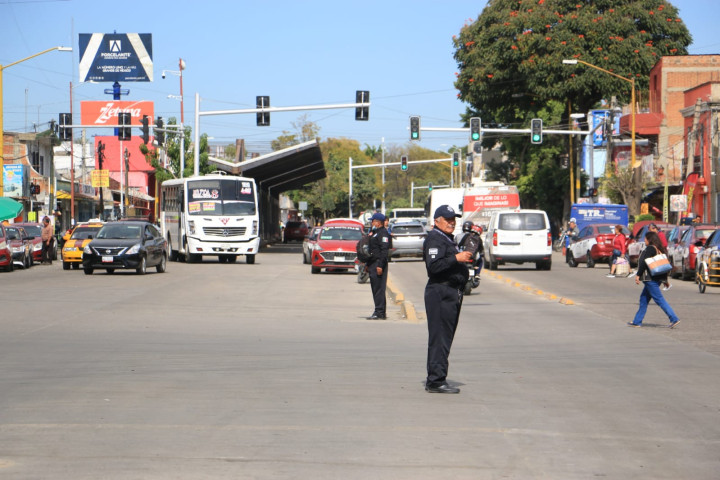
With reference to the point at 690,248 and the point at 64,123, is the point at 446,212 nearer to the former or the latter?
the point at 690,248

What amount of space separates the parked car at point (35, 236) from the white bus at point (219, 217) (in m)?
5.37

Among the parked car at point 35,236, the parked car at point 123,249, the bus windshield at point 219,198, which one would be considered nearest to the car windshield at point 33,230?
the parked car at point 35,236

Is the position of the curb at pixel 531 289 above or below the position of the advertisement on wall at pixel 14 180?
below

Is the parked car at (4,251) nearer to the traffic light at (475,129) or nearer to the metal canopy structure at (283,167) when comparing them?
the traffic light at (475,129)

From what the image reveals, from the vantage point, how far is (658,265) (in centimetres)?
1691

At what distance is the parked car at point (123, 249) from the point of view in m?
30.8

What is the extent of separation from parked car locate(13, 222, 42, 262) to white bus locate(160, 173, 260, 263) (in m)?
5.37

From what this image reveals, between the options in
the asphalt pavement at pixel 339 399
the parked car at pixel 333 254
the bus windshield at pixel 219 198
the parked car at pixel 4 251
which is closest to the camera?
the asphalt pavement at pixel 339 399

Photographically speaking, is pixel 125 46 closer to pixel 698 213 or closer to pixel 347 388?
pixel 698 213

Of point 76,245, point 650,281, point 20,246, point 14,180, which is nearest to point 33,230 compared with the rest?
point 20,246

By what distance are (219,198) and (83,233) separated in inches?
215

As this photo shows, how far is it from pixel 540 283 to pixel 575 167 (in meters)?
33.2

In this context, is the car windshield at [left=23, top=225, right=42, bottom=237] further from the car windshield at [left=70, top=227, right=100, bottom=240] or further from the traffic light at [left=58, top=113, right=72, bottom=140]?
the traffic light at [left=58, top=113, right=72, bottom=140]

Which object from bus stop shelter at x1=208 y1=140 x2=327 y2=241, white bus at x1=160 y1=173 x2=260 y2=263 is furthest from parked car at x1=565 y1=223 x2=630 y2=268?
bus stop shelter at x1=208 y1=140 x2=327 y2=241
